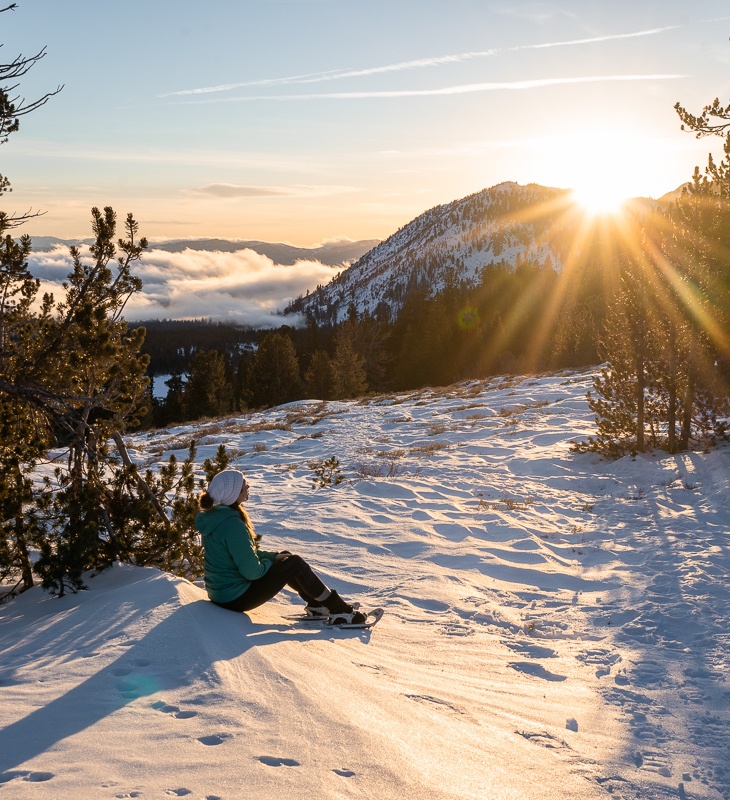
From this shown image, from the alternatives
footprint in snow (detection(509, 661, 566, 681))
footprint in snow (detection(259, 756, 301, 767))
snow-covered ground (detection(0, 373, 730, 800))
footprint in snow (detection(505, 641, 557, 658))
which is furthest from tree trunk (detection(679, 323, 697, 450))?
footprint in snow (detection(259, 756, 301, 767))

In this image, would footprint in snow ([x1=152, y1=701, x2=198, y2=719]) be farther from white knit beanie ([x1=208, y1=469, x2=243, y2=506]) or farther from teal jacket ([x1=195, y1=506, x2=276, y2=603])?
white knit beanie ([x1=208, y1=469, x2=243, y2=506])

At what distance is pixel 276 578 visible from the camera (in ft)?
17.5

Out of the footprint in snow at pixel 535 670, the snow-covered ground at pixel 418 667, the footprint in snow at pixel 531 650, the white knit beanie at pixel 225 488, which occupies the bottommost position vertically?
the footprint in snow at pixel 531 650

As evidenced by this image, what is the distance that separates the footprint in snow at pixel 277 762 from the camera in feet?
9.56

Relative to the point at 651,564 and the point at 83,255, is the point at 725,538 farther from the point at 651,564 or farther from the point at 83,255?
the point at 83,255

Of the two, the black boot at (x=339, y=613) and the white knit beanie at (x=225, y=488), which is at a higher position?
the white knit beanie at (x=225, y=488)

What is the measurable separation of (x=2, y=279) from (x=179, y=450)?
11573mm

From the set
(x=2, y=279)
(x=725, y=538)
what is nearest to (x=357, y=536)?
(x=725, y=538)

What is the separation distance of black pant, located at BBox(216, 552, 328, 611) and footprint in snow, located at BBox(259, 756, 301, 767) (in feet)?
7.60

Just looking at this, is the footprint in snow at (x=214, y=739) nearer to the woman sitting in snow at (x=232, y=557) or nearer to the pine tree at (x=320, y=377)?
the woman sitting in snow at (x=232, y=557)

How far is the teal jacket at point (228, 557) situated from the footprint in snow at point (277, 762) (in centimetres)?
225

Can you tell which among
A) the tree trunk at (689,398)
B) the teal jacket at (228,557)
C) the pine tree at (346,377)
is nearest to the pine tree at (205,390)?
the pine tree at (346,377)

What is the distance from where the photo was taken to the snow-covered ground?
295 centimetres

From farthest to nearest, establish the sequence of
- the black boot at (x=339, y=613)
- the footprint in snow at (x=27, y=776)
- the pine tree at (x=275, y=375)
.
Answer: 1. the pine tree at (x=275, y=375)
2. the black boot at (x=339, y=613)
3. the footprint in snow at (x=27, y=776)
